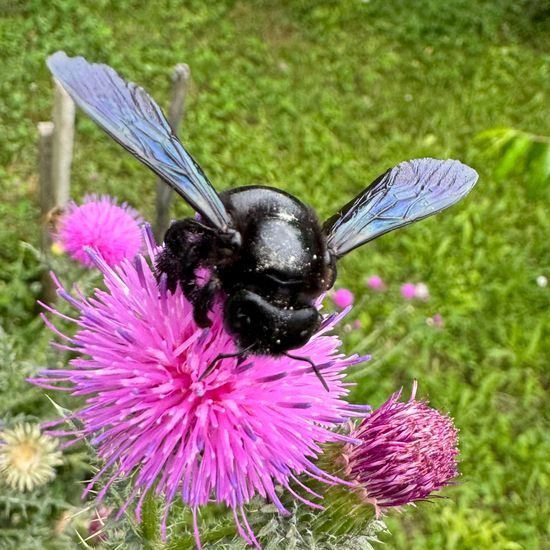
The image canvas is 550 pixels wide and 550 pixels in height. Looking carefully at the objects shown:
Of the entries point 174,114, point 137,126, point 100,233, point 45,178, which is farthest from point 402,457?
point 45,178

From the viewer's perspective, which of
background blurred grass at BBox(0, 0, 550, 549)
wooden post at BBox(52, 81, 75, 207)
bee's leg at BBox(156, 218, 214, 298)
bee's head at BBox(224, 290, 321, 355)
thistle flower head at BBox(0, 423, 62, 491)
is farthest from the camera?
background blurred grass at BBox(0, 0, 550, 549)

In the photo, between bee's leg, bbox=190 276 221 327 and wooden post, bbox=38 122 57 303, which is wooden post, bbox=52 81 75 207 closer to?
wooden post, bbox=38 122 57 303

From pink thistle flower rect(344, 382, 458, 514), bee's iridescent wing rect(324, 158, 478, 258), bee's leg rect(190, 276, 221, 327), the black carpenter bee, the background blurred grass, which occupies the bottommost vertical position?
the background blurred grass

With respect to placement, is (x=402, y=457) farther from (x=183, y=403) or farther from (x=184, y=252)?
(x=184, y=252)

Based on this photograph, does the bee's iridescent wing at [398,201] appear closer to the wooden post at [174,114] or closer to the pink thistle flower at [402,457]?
the pink thistle flower at [402,457]

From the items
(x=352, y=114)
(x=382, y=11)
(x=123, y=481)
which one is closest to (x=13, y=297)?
(x=123, y=481)

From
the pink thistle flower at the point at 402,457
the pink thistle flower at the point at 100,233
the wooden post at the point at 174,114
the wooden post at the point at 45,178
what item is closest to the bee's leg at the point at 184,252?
the pink thistle flower at the point at 402,457

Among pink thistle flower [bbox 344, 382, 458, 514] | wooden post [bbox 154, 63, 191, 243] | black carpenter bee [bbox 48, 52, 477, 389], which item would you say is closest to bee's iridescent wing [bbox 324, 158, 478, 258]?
black carpenter bee [bbox 48, 52, 477, 389]
